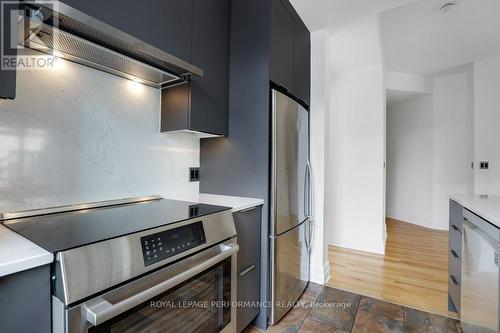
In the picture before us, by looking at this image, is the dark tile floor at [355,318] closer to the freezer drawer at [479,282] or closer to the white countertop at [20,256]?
the freezer drawer at [479,282]

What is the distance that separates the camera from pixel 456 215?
1.78 metres

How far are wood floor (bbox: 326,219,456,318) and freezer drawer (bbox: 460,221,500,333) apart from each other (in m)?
0.49

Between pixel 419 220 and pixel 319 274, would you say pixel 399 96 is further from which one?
pixel 319 274

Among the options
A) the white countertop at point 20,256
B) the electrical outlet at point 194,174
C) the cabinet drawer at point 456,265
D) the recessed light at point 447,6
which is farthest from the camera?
the recessed light at point 447,6

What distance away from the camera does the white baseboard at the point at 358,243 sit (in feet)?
10.5

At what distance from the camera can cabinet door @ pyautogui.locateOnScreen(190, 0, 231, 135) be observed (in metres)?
1.58

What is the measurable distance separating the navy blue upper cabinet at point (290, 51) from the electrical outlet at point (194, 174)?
36.2 inches

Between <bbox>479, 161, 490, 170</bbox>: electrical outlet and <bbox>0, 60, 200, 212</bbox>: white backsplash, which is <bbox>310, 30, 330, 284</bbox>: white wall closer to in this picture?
<bbox>0, 60, 200, 212</bbox>: white backsplash

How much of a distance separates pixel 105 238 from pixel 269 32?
5.26 ft

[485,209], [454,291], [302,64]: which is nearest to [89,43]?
[302,64]

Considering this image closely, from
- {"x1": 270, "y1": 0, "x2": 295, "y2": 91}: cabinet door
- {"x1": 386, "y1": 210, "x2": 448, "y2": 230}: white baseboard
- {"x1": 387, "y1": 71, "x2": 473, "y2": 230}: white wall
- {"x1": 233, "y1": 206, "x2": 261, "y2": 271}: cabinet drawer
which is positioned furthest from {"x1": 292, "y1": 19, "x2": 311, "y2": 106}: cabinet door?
{"x1": 386, "y1": 210, "x2": 448, "y2": 230}: white baseboard

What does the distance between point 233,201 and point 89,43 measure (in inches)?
44.4

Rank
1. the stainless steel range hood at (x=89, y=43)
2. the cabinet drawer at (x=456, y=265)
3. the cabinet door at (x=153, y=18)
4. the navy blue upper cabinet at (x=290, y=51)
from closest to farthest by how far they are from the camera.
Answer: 1. the stainless steel range hood at (x=89, y=43)
2. the cabinet door at (x=153, y=18)
3. the cabinet drawer at (x=456, y=265)
4. the navy blue upper cabinet at (x=290, y=51)

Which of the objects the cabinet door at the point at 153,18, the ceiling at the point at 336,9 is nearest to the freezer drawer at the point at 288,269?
the cabinet door at the point at 153,18
